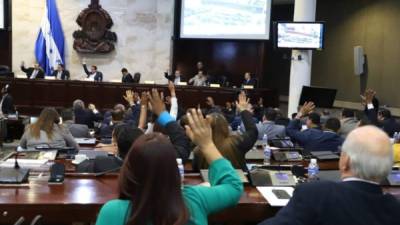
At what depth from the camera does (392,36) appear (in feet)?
46.9

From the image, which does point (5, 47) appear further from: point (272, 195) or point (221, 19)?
point (272, 195)

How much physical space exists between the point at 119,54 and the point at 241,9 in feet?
14.1

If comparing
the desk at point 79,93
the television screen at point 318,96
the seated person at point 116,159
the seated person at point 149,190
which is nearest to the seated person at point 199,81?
the desk at point 79,93

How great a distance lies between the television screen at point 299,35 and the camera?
11508 millimetres

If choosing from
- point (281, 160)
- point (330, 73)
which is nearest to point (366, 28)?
point (330, 73)

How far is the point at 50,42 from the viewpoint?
15.9m

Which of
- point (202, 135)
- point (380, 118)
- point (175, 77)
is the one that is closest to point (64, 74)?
point (175, 77)

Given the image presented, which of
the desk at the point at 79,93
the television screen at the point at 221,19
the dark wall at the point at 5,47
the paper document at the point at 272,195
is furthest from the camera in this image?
the dark wall at the point at 5,47

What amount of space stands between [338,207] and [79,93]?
1299 cm

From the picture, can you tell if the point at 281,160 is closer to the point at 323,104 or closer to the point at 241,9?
the point at 323,104

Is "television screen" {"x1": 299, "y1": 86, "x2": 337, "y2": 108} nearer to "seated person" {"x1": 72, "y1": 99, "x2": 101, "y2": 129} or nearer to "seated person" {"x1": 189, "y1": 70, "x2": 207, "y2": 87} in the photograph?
"seated person" {"x1": 189, "y1": 70, "x2": 207, "y2": 87}

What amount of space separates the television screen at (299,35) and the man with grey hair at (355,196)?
32.8 ft

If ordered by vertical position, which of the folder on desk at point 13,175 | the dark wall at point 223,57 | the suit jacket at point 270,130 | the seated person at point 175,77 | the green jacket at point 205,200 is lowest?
the suit jacket at point 270,130

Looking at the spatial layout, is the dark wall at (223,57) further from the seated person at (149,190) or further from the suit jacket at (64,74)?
the seated person at (149,190)
